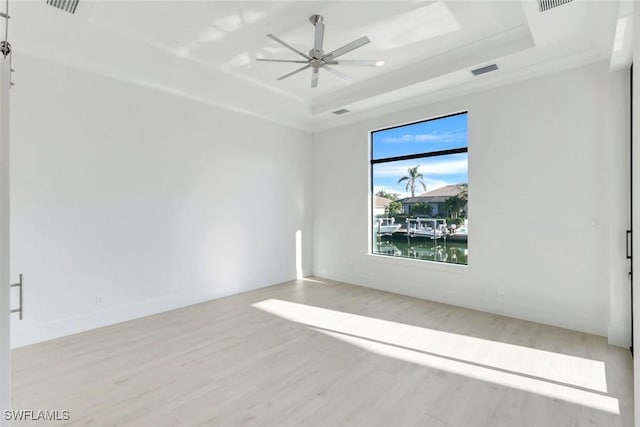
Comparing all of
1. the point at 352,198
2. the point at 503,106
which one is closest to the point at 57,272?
the point at 352,198

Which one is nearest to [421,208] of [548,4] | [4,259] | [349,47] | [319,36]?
[349,47]

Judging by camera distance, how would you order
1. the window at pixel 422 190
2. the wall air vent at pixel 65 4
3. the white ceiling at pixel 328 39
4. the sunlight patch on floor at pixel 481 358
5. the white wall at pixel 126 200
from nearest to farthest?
the sunlight patch on floor at pixel 481 358, the wall air vent at pixel 65 4, the white ceiling at pixel 328 39, the white wall at pixel 126 200, the window at pixel 422 190

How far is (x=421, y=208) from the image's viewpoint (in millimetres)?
5230

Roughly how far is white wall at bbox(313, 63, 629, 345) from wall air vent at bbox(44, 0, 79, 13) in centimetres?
445

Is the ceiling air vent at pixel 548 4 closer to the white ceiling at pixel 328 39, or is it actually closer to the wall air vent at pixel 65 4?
the white ceiling at pixel 328 39

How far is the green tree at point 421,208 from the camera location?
5.13 metres

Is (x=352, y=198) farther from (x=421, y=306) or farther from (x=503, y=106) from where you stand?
(x=503, y=106)

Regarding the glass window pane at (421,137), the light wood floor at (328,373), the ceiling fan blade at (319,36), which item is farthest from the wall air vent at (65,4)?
the glass window pane at (421,137)

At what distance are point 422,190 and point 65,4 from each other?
4.97m

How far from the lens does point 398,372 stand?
2.75 m

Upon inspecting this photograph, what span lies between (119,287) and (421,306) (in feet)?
13.6

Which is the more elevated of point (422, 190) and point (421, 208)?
point (422, 190)

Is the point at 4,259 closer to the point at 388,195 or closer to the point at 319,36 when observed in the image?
the point at 319,36

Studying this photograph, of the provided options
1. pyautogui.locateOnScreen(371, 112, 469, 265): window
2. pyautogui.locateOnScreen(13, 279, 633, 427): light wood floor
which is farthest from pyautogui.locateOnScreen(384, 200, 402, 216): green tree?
pyautogui.locateOnScreen(13, 279, 633, 427): light wood floor
